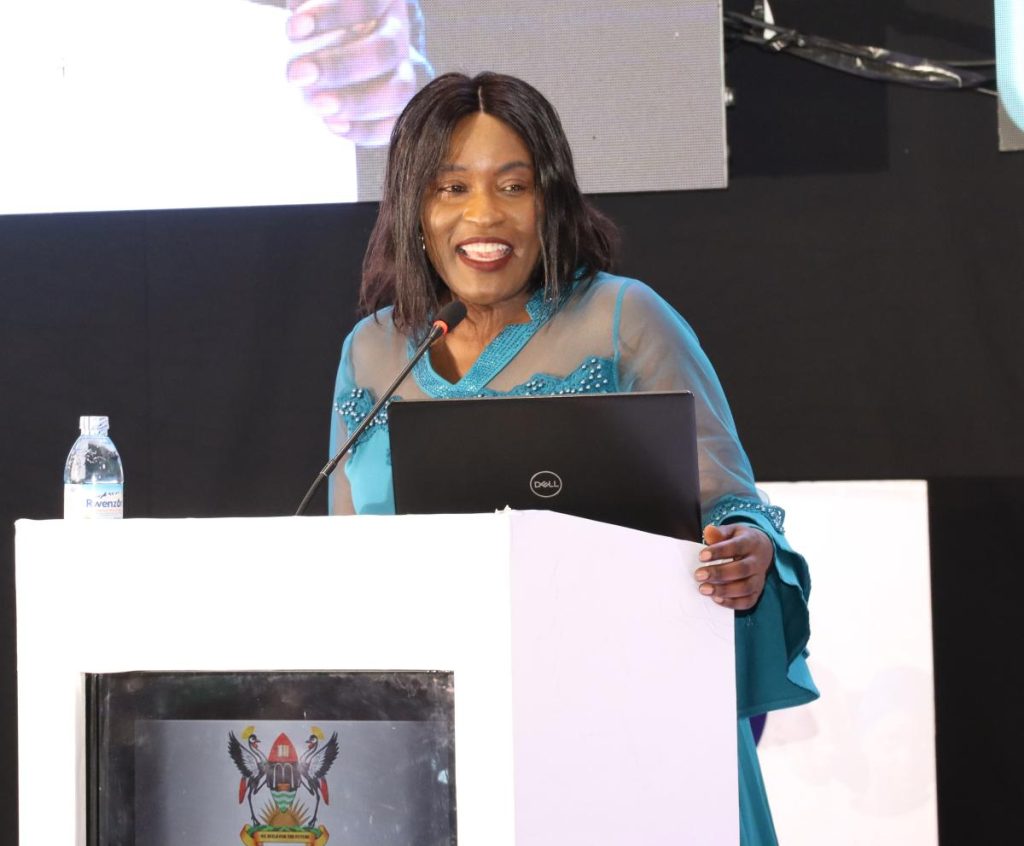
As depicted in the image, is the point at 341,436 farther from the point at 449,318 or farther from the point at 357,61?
the point at 357,61

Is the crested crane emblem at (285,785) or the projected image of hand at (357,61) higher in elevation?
the projected image of hand at (357,61)

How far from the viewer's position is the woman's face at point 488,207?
200 centimetres

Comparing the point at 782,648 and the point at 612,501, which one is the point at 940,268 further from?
the point at 612,501

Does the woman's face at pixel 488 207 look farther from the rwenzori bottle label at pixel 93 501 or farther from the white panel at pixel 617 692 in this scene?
the white panel at pixel 617 692

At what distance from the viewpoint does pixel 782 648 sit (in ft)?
5.63

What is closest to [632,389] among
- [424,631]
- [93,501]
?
[93,501]

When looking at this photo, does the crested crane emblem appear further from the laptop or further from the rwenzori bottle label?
the rwenzori bottle label

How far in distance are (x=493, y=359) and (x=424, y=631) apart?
1010 mm

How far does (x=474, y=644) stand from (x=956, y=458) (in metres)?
2.36

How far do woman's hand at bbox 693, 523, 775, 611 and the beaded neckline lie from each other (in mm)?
550

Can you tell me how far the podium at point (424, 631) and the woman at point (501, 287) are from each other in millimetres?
711

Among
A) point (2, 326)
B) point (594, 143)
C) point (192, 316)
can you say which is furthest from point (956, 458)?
point (2, 326)

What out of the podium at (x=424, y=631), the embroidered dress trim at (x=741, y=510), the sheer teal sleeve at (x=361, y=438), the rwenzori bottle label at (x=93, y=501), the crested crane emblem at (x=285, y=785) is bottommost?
the crested crane emblem at (x=285, y=785)

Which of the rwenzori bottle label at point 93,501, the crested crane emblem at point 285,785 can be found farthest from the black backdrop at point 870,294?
the crested crane emblem at point 285,785
